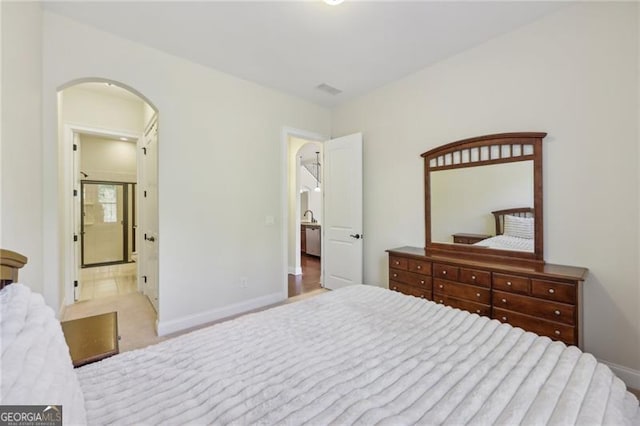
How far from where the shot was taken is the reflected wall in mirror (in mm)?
2422

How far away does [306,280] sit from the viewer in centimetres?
473

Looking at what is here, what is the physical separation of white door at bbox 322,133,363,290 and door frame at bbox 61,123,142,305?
322cm

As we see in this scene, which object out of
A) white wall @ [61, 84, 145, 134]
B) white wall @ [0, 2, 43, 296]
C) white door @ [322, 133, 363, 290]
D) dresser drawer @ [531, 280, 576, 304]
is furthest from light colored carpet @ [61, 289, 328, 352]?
dresser drawer @ [531, 280, 576, 304]

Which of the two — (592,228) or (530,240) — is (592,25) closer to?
(592,228)

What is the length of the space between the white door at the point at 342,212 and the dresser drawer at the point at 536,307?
1.77 metres

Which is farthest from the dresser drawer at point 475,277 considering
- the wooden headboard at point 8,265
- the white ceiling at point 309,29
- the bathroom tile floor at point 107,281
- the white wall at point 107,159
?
the white wall at point 107,159

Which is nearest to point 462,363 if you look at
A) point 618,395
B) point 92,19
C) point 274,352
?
point 618,395

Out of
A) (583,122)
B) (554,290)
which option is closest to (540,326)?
(554,290)

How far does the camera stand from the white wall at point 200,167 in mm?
2283

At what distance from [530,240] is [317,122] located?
10.0 feet

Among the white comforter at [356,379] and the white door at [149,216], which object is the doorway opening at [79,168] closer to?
the white door at [149,216]

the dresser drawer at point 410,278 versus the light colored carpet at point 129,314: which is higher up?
the dresser drawer at point 410,278

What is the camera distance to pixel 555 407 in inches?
32.4

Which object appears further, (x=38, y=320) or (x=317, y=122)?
(x=317, y=122)
